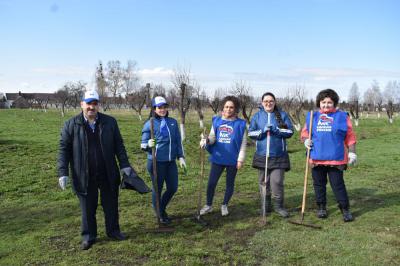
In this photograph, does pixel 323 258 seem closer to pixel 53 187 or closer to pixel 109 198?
pixel 109 198

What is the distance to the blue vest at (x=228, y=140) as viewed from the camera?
6.38 meters

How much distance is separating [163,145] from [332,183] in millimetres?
2779

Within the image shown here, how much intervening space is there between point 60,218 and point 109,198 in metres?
1.80

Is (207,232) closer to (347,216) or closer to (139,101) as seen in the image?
(347,216)

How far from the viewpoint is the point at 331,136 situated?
609 centimetres

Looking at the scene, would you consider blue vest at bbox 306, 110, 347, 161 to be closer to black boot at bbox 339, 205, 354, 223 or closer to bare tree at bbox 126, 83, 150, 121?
black boot at bbox 339, 205, 354, 223

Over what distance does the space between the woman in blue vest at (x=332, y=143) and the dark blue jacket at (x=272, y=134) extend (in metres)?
0.39

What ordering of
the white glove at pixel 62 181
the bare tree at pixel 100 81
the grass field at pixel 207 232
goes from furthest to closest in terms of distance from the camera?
the bare tree at pixel 100 81 < the white glove at pixel 62 181 < the grass field at pixel 207 232

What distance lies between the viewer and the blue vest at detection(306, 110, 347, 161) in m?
6.07

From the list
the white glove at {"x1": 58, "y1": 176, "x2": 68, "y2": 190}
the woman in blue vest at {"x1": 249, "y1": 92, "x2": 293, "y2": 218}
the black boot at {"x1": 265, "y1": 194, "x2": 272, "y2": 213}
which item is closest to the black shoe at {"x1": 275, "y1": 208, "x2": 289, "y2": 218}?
the woman in blue vest at {"x1": 249, "y1": 92, "x2": 293, "y2": 218}

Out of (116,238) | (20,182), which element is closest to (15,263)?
(116,238)

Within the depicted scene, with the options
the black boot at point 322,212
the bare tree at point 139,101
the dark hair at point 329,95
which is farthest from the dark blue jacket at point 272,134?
the bare tree at point 139,101

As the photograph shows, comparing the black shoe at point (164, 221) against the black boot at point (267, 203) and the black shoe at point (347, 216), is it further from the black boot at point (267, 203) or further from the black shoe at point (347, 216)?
the black shoe at point (347, 216)

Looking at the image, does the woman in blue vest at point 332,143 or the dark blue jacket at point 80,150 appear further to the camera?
the woman in blue vest at point 332,143
